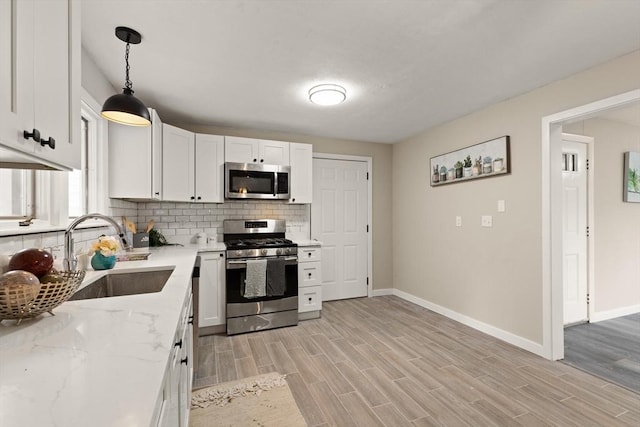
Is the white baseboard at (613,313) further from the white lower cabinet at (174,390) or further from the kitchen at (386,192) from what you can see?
the white lower cabinet at (174,390)

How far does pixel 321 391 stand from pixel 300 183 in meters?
2.44

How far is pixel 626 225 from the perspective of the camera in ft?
11.9

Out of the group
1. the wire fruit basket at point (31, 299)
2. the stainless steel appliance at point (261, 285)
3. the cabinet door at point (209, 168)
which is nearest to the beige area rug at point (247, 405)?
the stainless steel appliance at point (261, 285)

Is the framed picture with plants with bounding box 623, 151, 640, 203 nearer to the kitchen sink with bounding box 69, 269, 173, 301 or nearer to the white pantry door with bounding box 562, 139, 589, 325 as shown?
the white pantry door with bounding box 562, 139, 589, 325

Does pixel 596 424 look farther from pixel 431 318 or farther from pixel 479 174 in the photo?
pixel 479 174

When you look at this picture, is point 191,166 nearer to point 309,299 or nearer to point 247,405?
point 309,299

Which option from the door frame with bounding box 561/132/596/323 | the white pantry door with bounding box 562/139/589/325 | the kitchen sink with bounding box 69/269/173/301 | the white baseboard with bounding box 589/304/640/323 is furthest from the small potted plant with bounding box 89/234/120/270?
the white baseboard with bounding box 589/304/640/323

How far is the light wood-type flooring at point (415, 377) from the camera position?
72.9 inches

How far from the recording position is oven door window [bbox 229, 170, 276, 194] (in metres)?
3.51

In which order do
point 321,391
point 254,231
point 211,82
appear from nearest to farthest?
point 321,391, point 211,82, point 254,231

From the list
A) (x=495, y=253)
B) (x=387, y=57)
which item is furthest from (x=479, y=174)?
(x=387, y=57)

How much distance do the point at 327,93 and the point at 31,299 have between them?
2362 millimetres

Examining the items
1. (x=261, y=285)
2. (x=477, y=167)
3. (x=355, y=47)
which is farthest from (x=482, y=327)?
(x=355, y=47)

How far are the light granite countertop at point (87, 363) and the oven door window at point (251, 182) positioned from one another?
95.9 inches
